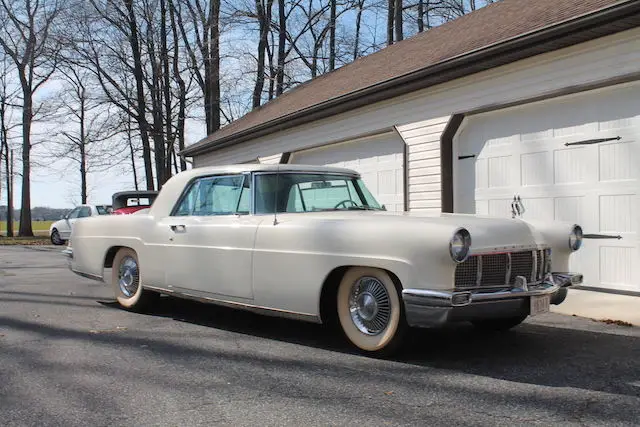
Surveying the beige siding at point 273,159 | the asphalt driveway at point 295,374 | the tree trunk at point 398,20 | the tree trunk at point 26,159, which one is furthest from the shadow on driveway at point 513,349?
the tree trunk at point 26,159

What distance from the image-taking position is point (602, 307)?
6.44 meters

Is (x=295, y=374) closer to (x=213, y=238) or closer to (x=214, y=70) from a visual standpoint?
(x=213, y=238)

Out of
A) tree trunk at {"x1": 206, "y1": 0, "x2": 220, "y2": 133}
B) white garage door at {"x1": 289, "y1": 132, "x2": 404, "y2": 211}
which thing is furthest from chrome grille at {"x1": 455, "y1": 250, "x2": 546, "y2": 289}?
tree trunk at {"x1": 206, "y1": 0, "x2": 220, "y2": 133}

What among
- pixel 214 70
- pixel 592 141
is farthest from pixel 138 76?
pixel 592 141

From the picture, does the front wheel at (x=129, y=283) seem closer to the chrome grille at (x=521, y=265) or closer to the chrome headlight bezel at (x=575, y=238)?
the chrome grille at (x=521, y=265)

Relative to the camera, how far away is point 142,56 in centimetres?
2558

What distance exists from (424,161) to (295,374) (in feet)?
19.7

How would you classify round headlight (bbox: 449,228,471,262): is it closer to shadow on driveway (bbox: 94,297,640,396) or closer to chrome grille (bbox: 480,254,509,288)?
chrome grille (bbox: 480,254,509,288)

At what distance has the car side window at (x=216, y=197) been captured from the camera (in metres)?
5.49

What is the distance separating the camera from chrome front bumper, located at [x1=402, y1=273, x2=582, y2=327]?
396 cm

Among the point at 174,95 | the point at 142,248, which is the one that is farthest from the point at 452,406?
the point at 174,95

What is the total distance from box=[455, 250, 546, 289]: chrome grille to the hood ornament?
3542mm

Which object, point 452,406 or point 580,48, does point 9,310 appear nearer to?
point 452,406

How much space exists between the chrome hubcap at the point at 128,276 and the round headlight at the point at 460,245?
12.3 feet
